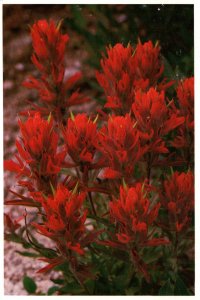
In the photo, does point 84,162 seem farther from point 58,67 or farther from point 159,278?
point 159,278

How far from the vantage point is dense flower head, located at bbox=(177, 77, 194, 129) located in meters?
0.89

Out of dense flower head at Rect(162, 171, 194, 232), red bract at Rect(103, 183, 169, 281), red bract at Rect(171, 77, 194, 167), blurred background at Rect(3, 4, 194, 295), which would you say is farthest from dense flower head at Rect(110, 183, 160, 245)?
blurred background at Rect(3, 4, 194, 295)

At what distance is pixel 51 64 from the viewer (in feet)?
3.06

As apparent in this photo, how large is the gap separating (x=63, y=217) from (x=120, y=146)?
5.5 inches

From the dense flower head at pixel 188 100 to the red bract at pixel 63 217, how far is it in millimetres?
270

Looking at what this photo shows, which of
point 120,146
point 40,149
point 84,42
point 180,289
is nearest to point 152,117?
point 120,146

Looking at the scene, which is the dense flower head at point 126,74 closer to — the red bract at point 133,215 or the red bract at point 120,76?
the red bract at point 120,76

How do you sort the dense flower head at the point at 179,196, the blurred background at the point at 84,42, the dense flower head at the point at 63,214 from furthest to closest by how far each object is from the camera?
the blurred background at the point at 84,42
the dense flower head at the point at 179,196
the dense flower head at the point at 63,214

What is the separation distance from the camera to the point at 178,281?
93 cm

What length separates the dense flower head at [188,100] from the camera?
0.89 m

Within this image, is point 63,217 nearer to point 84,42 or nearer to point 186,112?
point 186,112

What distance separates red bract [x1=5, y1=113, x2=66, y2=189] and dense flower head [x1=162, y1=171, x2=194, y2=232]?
8.3 inches

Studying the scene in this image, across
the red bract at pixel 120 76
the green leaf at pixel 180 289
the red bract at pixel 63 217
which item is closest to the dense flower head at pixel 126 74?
the red bract at pixel 120 76

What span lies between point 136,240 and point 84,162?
162 millimetres
